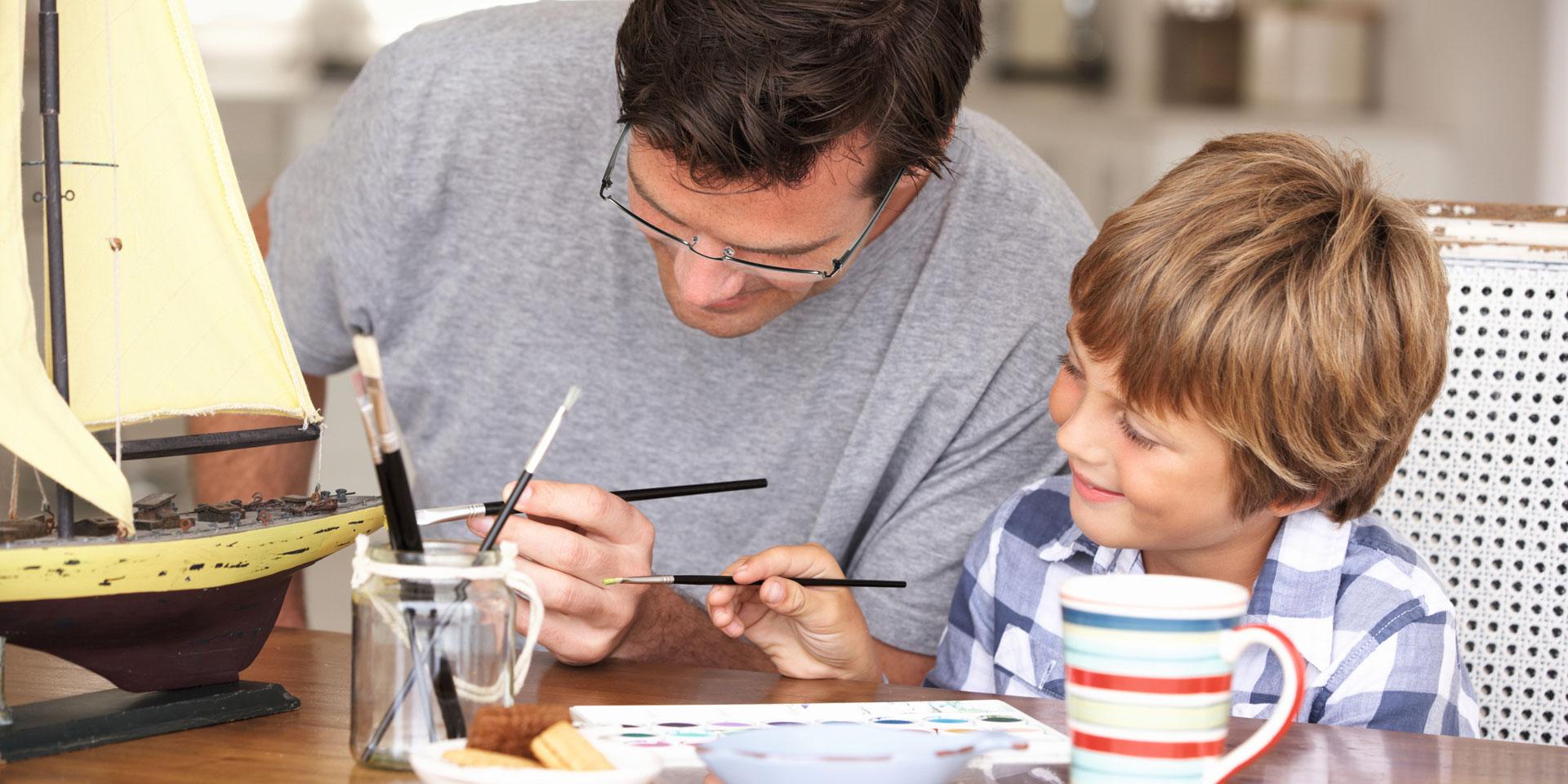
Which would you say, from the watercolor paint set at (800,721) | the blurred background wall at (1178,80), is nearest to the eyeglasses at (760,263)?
the watercolor paint set at (800,721)

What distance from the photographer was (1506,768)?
0.81 meters

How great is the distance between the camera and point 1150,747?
63cm

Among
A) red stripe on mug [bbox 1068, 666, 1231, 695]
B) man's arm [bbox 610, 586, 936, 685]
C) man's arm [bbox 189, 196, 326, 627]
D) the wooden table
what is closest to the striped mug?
red stripe on mug [bbox 1068, 666, 1231, 695]

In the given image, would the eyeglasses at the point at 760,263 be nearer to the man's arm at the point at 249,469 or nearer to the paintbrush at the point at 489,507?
the paintbrush at the point at 489,507

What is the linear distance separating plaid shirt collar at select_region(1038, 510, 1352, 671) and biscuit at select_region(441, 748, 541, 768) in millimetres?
684

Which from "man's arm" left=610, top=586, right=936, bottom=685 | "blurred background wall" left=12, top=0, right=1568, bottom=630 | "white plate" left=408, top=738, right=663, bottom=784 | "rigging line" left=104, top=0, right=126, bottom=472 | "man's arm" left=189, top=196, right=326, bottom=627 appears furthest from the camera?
"blurred background wall" left=12, top=0, right=1568, bottom=630

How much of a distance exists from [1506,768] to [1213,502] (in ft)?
1.07

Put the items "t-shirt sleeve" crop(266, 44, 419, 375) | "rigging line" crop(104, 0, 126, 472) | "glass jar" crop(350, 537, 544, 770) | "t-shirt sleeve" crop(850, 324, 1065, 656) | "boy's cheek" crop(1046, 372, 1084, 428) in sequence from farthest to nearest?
"t-shirt sleeve" crop(266, 44, 419, 375) < "t-shirt sleeve" crop(850, 324, 1065, 656) < "boy's cheek" crop(1046, 372, 1084, 428) < "rigging line" crop(104, 0, 126, 472) < "glass jar" crop(350, 537, 544, 770)

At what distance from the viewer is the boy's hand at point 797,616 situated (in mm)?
1048

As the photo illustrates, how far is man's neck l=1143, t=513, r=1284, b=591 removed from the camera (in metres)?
1.19

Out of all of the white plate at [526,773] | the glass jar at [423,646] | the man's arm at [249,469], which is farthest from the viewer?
the man's arm at [249,469]

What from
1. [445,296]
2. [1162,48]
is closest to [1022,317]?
[445,296]

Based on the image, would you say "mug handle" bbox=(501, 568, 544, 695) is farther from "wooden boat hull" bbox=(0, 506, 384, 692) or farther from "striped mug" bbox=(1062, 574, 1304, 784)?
"striped mug" bbox=(1062, 574, 1304, 784)

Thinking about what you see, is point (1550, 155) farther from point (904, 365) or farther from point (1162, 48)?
point (904, 365)
